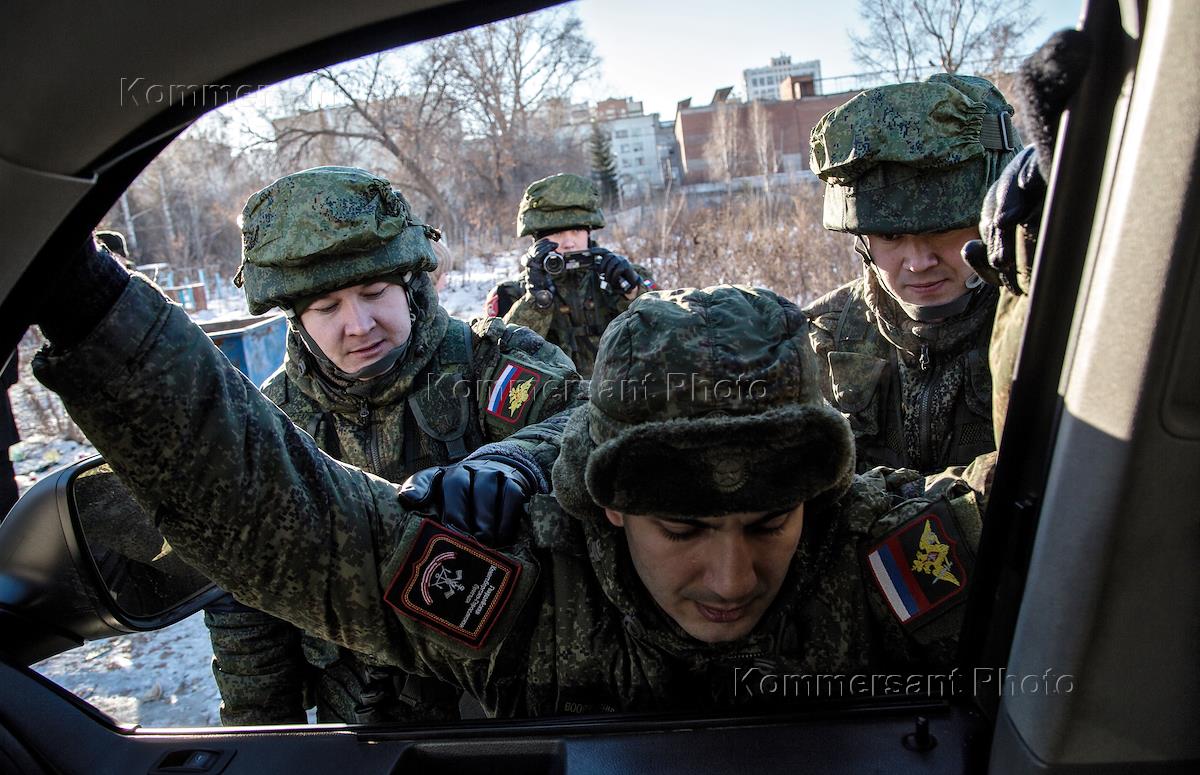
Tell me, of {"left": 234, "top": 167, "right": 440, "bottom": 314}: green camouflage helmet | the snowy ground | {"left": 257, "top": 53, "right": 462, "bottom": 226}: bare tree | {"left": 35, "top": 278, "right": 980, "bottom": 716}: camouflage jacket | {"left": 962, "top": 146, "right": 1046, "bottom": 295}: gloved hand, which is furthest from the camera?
{"left": 257, "top": 53, "right": 462, "bottom": 226}: bare tree

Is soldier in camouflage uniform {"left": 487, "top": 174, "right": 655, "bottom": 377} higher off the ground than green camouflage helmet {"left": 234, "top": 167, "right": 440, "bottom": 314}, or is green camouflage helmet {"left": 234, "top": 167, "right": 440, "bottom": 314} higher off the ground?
green camouflage helmet {"left": 234, "top": 167, "right": 440, "bottom": 314}

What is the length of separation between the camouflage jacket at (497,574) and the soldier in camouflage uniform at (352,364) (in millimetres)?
893

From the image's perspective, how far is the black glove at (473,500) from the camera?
1557 millimetres

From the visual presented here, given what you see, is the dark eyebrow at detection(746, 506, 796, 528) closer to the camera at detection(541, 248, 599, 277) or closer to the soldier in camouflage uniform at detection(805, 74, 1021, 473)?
the soldier in camouflage uniform at detection(805, 74, 1021, 473)

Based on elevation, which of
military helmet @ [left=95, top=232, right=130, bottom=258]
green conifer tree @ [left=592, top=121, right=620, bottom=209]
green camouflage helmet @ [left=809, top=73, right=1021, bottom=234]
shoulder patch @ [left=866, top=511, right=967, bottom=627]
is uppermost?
military helmet @ [left=95, top=232, right=130, bottom=258]

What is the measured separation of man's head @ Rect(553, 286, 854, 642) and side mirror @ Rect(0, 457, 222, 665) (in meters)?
0.92

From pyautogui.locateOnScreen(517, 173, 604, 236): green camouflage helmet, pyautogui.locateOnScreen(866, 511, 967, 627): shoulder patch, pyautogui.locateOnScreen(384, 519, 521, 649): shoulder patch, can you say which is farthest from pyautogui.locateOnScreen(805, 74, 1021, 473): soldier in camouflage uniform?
pyautogui.locateOnScreen(517, 173, 604, 236): green camouflage helmet

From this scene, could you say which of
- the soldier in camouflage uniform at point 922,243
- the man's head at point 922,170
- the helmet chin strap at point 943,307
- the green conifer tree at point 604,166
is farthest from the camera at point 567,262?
the green conifer tree at point 604,166

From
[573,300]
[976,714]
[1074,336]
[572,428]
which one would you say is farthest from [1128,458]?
[573,300]

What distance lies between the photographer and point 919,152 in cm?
255

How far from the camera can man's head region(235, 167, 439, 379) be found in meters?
2.52

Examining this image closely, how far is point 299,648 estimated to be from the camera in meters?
2.38

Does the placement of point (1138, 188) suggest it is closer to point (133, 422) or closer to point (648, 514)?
point (648, 514)

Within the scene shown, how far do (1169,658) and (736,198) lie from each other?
18.0 metres
